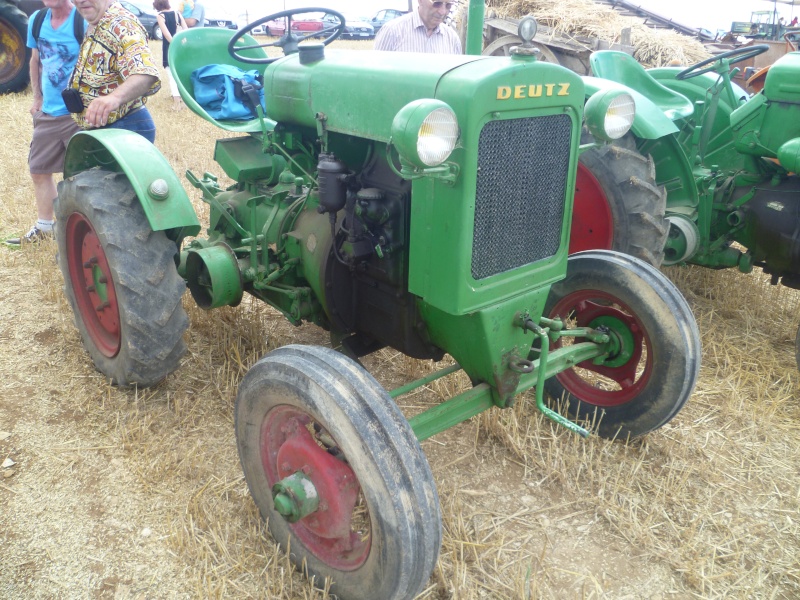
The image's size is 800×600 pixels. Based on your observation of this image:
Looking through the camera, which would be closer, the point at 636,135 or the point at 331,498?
the point at 331,498

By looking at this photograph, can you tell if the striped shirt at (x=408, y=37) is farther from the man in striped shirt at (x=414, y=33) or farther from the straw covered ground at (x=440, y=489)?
the straw covered ground at (x=440, y=489)

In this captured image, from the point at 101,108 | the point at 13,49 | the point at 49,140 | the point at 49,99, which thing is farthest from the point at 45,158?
the point at 13,49

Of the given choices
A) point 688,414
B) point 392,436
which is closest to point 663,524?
point 688,414

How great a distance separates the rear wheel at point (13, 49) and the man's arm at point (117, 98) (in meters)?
6.51

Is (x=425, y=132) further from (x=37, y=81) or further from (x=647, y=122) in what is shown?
(x=37, y=81)

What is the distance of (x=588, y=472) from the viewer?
8.20ft

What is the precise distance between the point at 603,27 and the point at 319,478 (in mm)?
7952

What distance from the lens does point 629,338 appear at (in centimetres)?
258

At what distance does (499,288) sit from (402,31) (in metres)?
2.82

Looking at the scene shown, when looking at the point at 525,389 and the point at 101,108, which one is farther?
the point at 101,108

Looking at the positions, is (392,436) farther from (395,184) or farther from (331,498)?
(395,184)

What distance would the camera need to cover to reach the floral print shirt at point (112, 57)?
3.23 meters

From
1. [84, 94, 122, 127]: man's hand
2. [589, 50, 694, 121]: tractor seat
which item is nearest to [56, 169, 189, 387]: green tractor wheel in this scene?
[84, 94, 122, 127]: man's hand

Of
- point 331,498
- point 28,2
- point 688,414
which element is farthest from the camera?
point 28,2
